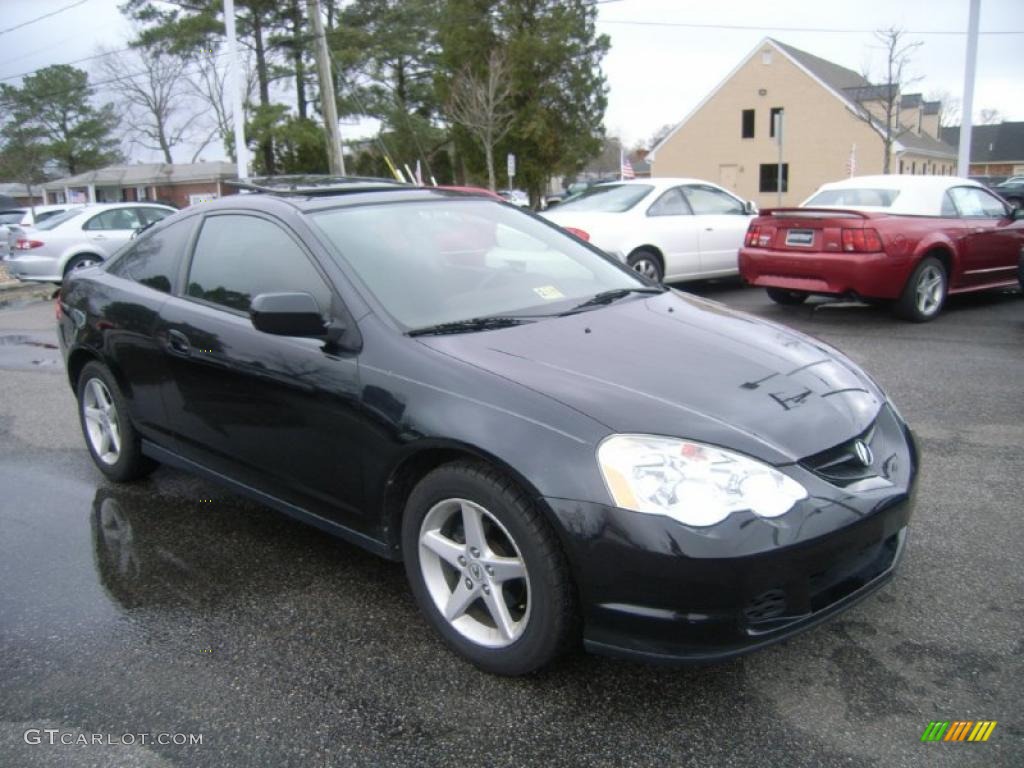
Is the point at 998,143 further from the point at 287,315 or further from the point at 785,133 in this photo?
the point at 287,315

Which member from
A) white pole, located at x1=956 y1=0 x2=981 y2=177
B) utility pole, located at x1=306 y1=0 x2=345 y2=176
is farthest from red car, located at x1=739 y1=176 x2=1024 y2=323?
utility pole, located at x1=306 y1=0 x2=345 y2=176

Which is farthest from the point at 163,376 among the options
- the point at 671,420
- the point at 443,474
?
the point at 671,420

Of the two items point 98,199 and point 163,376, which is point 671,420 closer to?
point 163,376

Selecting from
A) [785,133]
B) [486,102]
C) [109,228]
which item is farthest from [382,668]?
[785,133]

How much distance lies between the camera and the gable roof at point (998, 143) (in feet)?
236

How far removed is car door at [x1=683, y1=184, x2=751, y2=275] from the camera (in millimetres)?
10578

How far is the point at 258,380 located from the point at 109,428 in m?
1.66

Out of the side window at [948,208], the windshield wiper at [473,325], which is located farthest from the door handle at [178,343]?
the side window at [948,208]

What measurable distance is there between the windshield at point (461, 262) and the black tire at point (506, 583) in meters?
0.66

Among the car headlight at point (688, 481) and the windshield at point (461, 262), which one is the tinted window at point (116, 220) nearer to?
the windshield at point (461, 262)

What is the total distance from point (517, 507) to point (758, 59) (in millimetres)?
47251

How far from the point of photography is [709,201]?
1084 cm

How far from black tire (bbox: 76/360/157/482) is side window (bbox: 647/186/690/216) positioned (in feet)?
23.1

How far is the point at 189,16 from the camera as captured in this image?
32.2 meters
